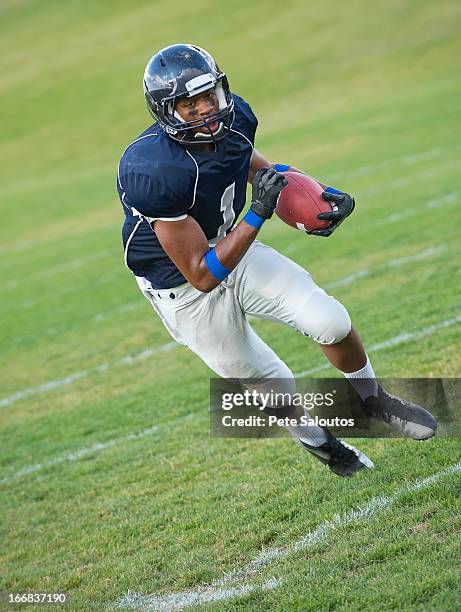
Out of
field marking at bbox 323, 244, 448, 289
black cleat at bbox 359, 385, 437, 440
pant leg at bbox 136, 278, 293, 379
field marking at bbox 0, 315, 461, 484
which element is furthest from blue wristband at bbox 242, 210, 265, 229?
field marking at bbox 323, 244, 448, 289

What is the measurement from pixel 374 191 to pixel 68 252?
14.5 ft

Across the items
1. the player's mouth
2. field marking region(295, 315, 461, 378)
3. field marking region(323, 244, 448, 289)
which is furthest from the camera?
field marking region(323, 244, 448, 289)

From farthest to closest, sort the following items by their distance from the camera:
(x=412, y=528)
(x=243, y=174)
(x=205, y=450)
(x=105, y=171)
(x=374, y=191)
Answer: (x=105, y=171) < (x=374, y=191) < (x=205, y=450) < (x=243, y=174) < (x=412, y=528)

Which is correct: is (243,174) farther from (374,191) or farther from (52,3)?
(52,3)

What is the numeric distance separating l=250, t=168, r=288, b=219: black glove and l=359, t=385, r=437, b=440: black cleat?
1.08 meters

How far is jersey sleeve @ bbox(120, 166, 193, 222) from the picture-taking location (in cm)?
354

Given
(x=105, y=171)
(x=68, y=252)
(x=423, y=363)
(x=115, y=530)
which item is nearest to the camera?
(x=115, y=530)

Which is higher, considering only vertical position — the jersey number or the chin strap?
the chin strap

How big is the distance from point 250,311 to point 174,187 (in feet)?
2.22

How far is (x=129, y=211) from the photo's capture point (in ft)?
12.6

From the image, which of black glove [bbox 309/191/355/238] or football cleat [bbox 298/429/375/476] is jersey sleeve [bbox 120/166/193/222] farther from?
football cleat [bbox 298/429/375/476]

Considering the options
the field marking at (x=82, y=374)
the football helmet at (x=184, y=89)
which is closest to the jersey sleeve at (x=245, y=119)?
the football helmet at (x=184, y=89)

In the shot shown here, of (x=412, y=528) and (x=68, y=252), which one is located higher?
(x=412, y=528)

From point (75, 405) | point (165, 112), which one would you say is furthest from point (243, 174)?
point (75, 405)
